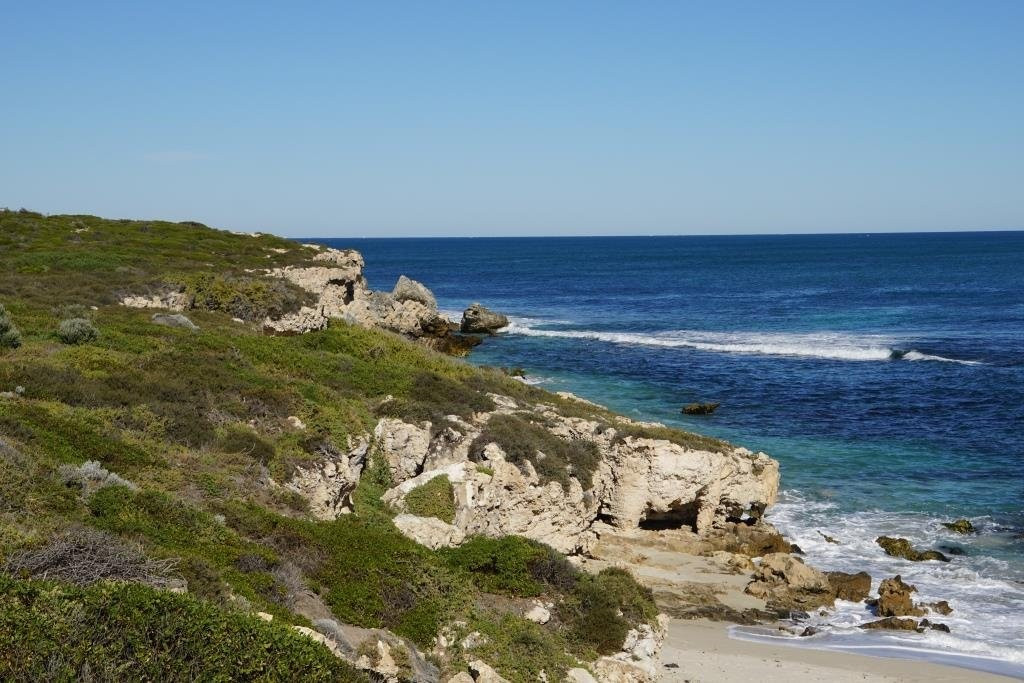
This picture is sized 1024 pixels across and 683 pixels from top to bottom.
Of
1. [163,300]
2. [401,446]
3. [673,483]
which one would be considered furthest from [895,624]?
[163,300]

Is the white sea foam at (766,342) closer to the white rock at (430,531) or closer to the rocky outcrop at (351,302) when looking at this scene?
the rocky outcrop at (351,302)

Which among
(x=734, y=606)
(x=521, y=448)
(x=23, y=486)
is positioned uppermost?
(x=23, y=486)

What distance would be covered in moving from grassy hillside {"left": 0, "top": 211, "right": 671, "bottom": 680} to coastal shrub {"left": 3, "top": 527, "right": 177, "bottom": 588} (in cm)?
4

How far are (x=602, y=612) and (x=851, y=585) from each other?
11.9m

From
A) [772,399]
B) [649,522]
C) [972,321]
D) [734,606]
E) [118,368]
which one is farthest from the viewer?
[972,321]

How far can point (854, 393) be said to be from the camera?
4691 centimetres

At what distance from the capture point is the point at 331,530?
1451 centimetres

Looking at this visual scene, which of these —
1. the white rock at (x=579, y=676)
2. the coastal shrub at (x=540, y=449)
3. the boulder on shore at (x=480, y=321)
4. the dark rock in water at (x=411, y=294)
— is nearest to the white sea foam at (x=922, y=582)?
the coastal shrub at (x=540, y=449)

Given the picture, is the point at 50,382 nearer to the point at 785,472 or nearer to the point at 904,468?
the point at 785,472

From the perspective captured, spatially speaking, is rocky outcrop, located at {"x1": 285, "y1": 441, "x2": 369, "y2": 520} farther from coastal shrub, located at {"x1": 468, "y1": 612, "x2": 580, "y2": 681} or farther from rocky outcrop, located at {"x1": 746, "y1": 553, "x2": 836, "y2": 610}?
rocky outcrop, located at {"x1": 746, "y1": 553, "x2": 836, "y2": 610}

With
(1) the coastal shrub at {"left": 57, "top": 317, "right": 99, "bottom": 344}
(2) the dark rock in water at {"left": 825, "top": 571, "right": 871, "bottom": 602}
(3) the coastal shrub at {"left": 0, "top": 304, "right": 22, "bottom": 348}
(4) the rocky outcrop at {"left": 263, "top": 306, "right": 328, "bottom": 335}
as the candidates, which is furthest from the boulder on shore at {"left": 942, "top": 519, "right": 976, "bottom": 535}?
(3) the coastal shrub at {"left": 0, "top": 304, "right": 22, "bottom": 348}

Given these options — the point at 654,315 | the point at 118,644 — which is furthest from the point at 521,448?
A: the point at 654,315

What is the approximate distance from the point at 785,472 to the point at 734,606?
12.5 meters

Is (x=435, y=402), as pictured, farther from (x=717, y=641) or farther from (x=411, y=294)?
(x=411, y=294)
